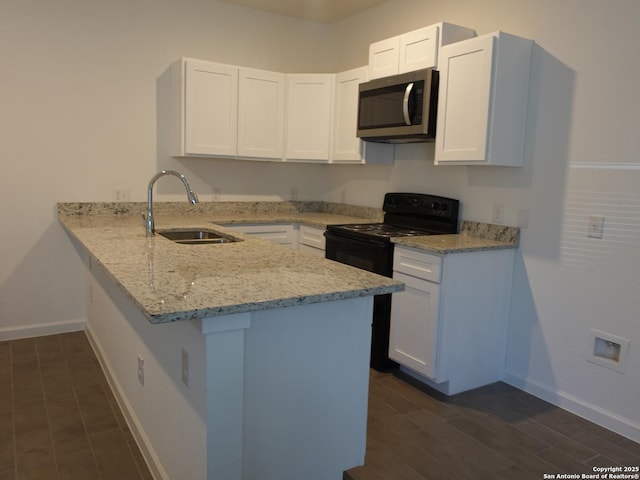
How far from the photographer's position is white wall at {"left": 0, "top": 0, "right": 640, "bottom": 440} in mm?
2568

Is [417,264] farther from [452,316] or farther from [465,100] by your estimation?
[465,100]

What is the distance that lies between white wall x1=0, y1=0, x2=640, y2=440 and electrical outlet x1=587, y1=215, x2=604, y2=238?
1.1 inches

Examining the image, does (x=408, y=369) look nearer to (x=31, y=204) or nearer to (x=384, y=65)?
(x=384, y=65)

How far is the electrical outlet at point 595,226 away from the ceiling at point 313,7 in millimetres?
2472

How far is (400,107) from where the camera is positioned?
3.27 meters

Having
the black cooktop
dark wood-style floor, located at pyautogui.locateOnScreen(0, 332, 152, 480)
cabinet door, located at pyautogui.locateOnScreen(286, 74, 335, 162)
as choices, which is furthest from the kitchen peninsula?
cabinet door, located at pyautogui.locateOnScreen(286, 74, 335, 162)

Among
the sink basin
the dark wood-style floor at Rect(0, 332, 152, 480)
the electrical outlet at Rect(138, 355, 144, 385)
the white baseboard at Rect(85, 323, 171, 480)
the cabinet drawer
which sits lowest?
the dark wood-style floor at Rect(0, 332, 152, 480)

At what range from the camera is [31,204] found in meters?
3.58

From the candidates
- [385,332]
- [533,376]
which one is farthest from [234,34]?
[533,376]

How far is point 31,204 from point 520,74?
339cm

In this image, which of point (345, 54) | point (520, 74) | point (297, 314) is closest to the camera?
point (297, 314)

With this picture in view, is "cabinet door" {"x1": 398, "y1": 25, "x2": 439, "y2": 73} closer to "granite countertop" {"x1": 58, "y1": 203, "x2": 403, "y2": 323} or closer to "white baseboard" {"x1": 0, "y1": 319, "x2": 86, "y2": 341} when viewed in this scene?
"granite countertop" {"x1": 58, "y1": 203, "x2": 403, "y2": 323}

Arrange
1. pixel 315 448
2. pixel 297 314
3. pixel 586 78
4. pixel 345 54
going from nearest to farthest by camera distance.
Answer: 1. pixel 297 314
2. pixel 315 448
3. pixel 586 78
4. pixel 345 54

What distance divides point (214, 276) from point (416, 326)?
156cm
